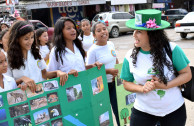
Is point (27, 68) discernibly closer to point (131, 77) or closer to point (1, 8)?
point (131, 77)

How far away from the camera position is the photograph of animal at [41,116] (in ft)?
8.20

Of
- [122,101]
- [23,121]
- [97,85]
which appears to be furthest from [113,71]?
[23,121]

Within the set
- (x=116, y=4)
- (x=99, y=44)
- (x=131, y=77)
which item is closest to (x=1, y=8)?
(x=116, y=4)

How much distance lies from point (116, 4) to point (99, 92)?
24064 mm

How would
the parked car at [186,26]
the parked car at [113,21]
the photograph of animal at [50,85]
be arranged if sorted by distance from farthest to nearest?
1. the parked car at [113,21]
2. the parked car at [186,26]
3. the photograph of animal at [50,85]

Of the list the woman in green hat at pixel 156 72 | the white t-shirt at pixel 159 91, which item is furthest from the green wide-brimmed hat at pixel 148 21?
the white t-shirt at pixel 159 91

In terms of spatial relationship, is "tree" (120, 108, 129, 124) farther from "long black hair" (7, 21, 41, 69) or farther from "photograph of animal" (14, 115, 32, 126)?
"long black hair" (7, 21, 41, 69)

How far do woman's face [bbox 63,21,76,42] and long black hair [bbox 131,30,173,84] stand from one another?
3.73 ft

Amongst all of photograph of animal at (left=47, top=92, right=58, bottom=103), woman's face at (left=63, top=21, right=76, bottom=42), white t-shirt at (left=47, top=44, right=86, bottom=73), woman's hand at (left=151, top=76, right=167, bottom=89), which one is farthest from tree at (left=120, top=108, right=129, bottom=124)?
woman's hand at (left=151, top=76, right=167, bottom=89)

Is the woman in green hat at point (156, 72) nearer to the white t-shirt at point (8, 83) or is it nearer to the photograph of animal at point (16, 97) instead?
the photograph of animal at point (16, 97)

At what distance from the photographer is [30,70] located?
8.80 feet

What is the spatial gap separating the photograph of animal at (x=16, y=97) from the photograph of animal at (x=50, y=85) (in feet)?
0.81

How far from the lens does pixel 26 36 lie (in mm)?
2666

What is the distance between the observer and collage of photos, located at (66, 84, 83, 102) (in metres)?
2.74
